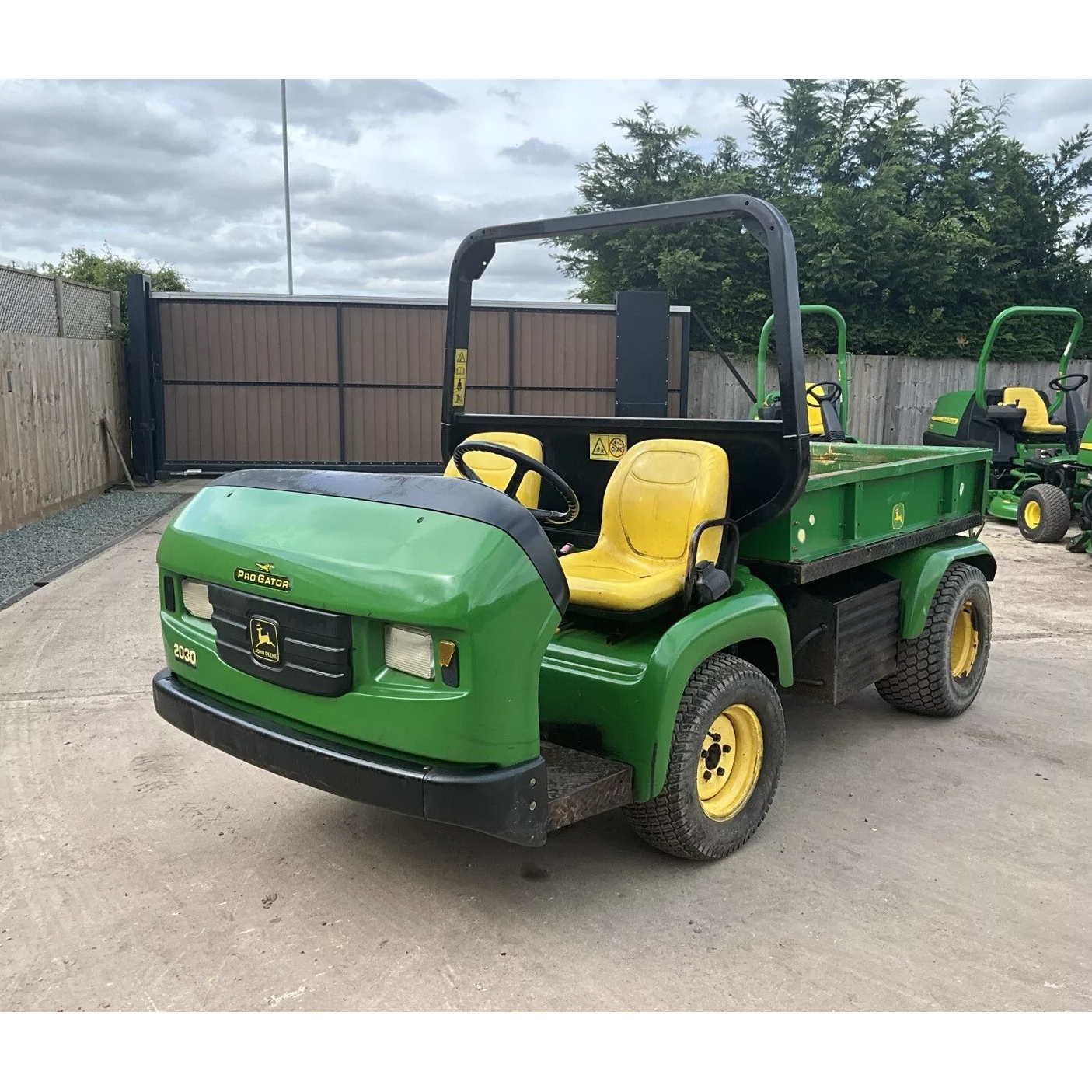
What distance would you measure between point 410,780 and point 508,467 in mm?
1944

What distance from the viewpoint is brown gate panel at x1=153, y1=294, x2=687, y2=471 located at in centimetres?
1416

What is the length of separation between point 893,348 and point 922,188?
370 centimetres

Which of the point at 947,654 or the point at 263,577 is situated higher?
the point at 263,577

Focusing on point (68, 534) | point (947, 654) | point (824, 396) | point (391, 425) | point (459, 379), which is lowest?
point (68, 534)

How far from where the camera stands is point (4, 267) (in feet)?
30.9

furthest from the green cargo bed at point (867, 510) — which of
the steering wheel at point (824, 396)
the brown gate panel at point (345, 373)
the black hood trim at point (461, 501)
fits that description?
the brown gate panel at point (345, 373)

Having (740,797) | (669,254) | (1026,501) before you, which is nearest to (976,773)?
(740,797)

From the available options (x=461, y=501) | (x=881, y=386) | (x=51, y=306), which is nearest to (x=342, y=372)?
(x=51, y=306)

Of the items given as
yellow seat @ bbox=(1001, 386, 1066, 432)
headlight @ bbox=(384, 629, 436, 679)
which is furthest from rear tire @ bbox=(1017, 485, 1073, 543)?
headlight @ bbox=(384, 629, 436, 679)

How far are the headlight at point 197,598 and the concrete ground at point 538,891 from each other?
862mm

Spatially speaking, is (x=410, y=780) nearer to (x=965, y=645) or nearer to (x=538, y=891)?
(x=538, y=891)

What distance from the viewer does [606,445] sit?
14.0 ft

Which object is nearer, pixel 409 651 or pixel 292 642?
pixel 409 651

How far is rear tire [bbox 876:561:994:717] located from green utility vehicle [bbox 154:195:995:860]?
1 centimetres
